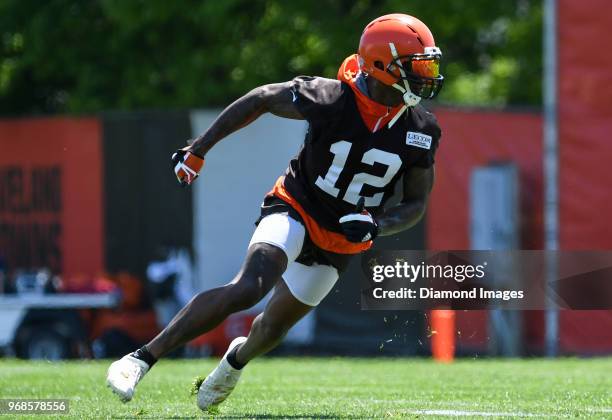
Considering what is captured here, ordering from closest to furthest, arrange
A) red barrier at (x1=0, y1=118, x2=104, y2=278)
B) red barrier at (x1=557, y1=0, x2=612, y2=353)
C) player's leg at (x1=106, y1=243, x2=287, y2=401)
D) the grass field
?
1. player's leg at (x1=106, y1=243, x2=287, y2=401)
2. the grass field
3. red barrier at (x1=557, y1=0, x2=612, y2=353)
4. red barrier at (x1=0, y1=118, x2=104, y2=278)

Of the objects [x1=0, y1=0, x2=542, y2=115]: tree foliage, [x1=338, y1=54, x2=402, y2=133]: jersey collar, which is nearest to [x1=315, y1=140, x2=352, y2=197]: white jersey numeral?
[x1=338, y1=54, x2=402, y2=133]: jersey collar

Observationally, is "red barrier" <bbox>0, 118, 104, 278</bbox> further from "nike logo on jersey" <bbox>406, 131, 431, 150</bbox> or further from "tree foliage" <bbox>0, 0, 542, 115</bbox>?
"nike logo on jersey" <bbox>406, 131, 431, 150</bbox>

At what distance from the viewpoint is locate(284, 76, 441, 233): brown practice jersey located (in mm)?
6816

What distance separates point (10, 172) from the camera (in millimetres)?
17656

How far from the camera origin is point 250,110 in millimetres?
6785

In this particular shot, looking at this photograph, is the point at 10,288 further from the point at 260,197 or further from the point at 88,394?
the point at 88,394

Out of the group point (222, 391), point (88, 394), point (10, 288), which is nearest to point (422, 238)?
point (10, 288)

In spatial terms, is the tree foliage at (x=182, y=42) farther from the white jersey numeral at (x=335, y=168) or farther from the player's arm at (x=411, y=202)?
the white jersey numeral at (x=335, y=168)

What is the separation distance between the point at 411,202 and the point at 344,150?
49 cm

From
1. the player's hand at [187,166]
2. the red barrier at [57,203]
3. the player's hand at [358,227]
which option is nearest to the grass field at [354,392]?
the player's hand at [358,227]

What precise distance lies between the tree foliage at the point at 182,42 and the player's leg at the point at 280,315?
1351cm

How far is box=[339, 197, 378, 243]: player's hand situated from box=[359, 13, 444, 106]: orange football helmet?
0.64m

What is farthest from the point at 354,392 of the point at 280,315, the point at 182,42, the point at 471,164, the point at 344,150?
the point at 182,42

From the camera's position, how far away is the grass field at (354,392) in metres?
6.80
